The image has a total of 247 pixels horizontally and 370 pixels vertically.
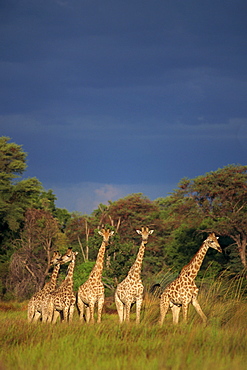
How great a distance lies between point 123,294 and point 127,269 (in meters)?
17.5

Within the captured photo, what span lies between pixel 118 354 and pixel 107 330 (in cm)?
208

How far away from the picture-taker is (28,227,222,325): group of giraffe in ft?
36.3

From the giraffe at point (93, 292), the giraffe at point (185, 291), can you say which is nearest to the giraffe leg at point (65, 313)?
the giraffe at point (93, 292)

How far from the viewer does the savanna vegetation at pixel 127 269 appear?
306 inches

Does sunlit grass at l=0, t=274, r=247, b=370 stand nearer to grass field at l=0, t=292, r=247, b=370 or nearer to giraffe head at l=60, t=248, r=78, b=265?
grass field at l=0, t=292, r=247, b=370

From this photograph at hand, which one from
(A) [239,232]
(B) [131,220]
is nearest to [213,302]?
(A) [239,232]

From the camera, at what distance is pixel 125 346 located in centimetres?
827

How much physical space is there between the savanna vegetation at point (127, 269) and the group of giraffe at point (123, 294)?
1.56 ft

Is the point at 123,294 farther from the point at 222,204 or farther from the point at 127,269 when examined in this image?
the point at 222,204

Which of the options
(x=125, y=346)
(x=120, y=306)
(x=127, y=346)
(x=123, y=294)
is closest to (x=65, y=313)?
(x=120, y=306)

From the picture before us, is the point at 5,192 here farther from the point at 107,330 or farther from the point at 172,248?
the point at 107,330

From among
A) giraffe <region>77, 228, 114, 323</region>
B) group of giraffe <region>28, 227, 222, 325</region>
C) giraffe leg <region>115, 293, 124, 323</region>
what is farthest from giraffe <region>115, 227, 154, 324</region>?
giraffe <region>77, 228, 114, 323</region>

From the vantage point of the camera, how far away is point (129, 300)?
11703mm

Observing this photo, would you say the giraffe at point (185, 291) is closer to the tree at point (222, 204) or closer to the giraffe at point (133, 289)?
the giraffe at point (133, 289)
